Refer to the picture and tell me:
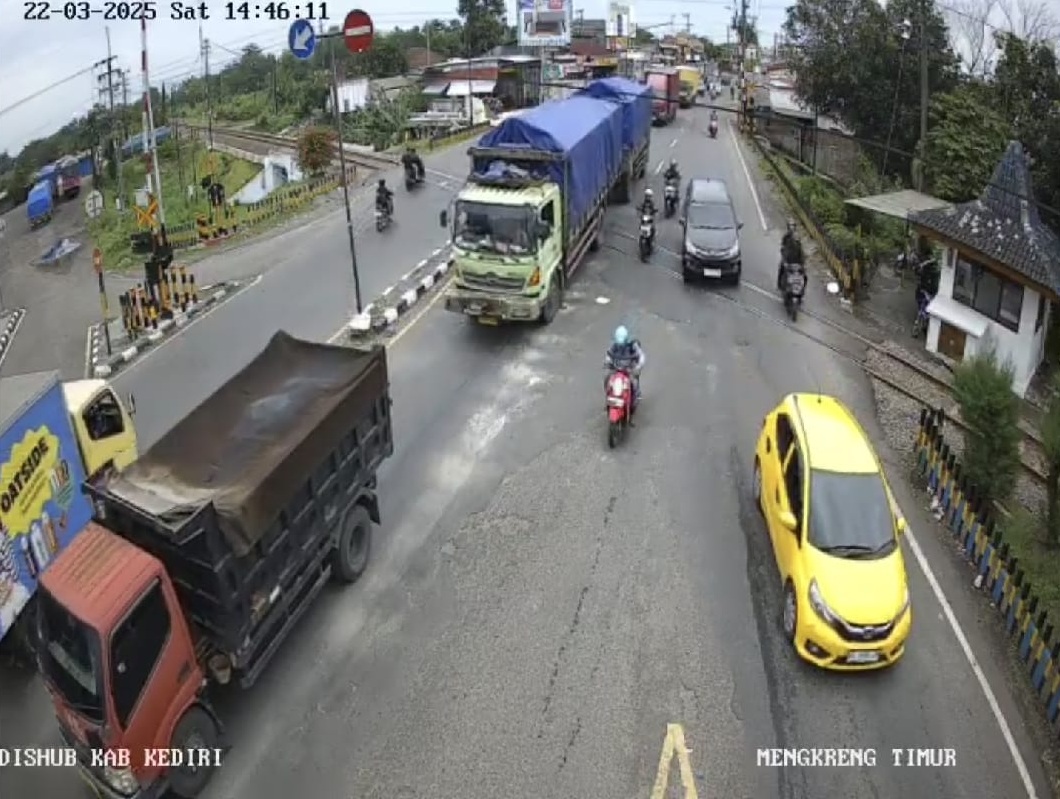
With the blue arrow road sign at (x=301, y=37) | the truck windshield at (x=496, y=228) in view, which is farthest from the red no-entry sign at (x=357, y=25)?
the truck windshield at (x=496, y=228)

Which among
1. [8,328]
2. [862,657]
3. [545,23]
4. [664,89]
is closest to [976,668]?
[862,657]

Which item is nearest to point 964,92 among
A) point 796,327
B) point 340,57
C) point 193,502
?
point 796,327

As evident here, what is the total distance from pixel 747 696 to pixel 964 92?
26.5 m

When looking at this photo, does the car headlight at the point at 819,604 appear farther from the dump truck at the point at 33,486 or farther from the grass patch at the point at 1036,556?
the dump truck at the point at 33,486

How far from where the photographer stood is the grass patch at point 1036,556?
10.7m

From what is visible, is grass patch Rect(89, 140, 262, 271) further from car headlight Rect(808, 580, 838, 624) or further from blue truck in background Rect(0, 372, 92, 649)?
car headlight Rect(808, 580, 838, 624)

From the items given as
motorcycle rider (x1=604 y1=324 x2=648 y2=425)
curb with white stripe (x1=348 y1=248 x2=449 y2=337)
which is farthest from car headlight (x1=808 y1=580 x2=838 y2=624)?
curb with white stripe (x1=348 y1=248 x2=449 y2=337)

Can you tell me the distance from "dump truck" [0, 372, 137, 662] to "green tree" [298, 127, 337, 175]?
28.8m

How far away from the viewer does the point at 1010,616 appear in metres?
9.71

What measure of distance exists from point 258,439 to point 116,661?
→ 8.84 feet

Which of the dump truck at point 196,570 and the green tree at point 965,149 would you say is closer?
the dump truck at point 196,570

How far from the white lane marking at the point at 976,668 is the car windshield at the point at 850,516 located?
1301 millimetres

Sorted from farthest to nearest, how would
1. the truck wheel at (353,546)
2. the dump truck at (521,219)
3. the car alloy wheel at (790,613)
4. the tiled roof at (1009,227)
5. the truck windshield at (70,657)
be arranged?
the dump truck at (521,219) → the tiled roof at (1009,227) → the truck wheel at (353,546) → the car alloy wheel at (790,613) → the truck windshield at (70,657)

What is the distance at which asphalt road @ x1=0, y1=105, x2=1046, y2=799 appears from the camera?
800cm
